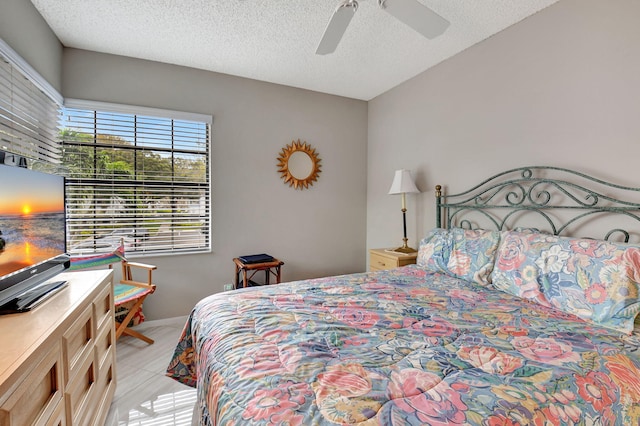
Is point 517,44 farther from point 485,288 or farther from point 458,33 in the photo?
point 485,288

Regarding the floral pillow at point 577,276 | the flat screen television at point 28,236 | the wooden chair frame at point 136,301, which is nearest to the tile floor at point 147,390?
the wooden chair frame at point 136,301

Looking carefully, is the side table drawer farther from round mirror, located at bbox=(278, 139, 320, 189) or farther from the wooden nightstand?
round mirror, located at bbox=(278, 139, 320, 189)

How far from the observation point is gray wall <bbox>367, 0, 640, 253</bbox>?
1708mm

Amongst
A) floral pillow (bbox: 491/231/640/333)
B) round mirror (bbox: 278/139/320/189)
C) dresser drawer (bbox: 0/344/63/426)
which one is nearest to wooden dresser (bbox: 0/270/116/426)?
dresser drawer (bbox: 0/344/63/426)

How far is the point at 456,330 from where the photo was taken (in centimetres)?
131

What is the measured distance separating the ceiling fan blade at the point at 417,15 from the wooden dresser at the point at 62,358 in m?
2.09

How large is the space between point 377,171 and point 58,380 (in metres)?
3.35

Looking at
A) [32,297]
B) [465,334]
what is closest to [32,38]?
[32,297]

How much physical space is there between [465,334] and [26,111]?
9.91 feet

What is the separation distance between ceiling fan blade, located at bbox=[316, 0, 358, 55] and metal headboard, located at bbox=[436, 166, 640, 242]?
5.18 feet

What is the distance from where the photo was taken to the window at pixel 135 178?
265 centimetres

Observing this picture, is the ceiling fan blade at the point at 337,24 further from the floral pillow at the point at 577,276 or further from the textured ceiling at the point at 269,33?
the floral pillow at the point at 577,276

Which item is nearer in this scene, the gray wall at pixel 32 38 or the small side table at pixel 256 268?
the gray wall at pixel 32 38

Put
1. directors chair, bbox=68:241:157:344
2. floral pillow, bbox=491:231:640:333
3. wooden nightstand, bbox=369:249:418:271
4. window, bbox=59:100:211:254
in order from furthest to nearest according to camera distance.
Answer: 1. wooden nightstand, bbox=369:249:418:271
2. window, bbox=59:100:211:254
3. directors chair, bbox=68:241:157:344
4. floral pillow, bbox=491:231:640:333
